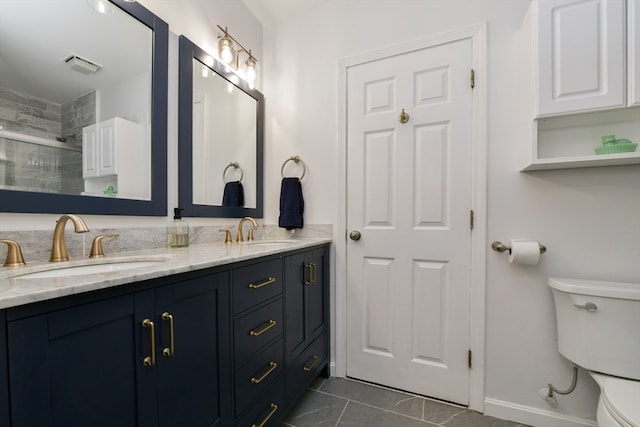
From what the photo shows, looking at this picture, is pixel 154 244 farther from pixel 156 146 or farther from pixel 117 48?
pixel 117 48

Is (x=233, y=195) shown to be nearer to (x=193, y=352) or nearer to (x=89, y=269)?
→ (x=89, y=269)

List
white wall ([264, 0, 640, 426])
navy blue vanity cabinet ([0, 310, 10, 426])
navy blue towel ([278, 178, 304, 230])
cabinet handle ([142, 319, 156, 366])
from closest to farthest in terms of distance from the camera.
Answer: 1. navy blue vanity cabinet ([0, 310, 10, 426])
2. cabinet handle ([142, 319, 156, 366])
3. white wall ([264, 0, 640, 426])
4. navy blue towel ([278, 178, 304, 230])

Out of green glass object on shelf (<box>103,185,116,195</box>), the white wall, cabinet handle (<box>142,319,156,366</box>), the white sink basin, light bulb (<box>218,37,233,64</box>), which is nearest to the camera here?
cabinet handle (<box>142,319,156,366</box>)

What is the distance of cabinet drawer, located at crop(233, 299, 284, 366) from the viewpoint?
1.07m

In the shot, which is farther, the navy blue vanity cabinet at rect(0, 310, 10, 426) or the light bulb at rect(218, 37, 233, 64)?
the light bulb at rect(218, 37, 233, 64)

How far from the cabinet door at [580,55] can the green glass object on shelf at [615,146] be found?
0.52 ft

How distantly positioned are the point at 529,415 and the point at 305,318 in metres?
1.26

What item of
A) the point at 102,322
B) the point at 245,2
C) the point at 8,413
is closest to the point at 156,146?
the point at 102,322

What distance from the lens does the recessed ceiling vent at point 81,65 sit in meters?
1.10

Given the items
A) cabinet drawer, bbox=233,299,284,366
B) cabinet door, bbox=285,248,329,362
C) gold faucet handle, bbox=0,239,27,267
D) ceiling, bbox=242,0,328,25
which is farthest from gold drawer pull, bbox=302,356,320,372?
ceiling, bbox=242,0,328,25

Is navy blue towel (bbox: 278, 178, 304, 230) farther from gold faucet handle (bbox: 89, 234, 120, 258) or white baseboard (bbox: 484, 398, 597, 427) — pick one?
white baseboard (bbox: 484, 398, 597, 427)

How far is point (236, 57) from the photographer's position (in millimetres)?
1874

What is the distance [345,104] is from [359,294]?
128 cm

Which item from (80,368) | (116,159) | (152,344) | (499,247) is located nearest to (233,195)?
(116,159)
